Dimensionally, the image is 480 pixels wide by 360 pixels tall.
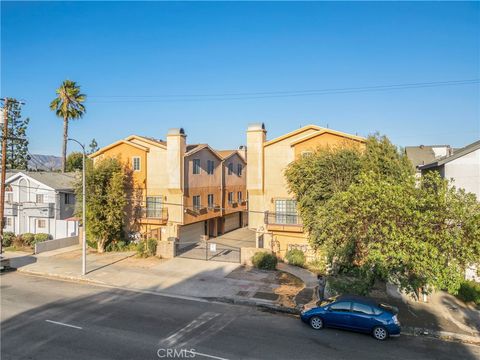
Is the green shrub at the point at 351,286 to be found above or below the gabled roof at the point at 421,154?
below

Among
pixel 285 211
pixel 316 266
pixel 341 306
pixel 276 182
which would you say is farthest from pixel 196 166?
pixel 341 306

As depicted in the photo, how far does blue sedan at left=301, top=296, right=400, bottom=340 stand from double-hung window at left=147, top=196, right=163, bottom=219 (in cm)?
1842

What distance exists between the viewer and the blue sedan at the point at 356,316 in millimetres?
13578

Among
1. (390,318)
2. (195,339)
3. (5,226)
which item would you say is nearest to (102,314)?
(195,339)

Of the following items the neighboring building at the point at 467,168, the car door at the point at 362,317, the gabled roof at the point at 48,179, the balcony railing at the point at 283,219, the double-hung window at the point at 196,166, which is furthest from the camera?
the gabled roof at the point at 48,179

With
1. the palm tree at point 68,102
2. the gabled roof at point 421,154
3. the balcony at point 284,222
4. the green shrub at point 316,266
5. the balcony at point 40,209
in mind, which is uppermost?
the palm tree at point 68,102

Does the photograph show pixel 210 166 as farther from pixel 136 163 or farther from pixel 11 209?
pixel 11 209

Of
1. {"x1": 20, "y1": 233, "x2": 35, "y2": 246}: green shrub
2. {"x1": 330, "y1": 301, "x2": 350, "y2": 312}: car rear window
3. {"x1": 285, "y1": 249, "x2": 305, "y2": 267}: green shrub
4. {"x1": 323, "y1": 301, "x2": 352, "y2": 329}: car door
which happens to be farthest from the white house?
{"x1": 20, "y1": 233, "x2": 35, "y2": 246}: green shrub

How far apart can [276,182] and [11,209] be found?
26541mm

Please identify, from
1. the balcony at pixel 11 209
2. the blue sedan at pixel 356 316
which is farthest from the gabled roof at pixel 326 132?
the balcony at pixel 11 209

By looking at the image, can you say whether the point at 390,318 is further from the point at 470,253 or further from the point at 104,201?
the point at 104,201

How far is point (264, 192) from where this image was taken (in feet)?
90.1

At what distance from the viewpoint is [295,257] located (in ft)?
82.2

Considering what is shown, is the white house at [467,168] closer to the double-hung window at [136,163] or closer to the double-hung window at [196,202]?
the double-hung window at [196,202]
